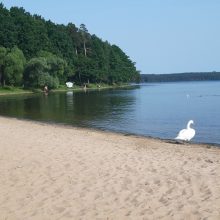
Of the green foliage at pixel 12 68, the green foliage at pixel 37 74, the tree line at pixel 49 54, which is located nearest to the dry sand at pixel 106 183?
the green foliage at pixel 12 68

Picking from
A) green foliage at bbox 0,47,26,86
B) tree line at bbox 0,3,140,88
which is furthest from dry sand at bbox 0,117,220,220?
tree line at bbox 0,3,140,88

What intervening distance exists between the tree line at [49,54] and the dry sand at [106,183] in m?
77.9

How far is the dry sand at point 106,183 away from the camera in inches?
403

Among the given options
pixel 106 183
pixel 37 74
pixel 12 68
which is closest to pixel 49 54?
A: pixel 37 74

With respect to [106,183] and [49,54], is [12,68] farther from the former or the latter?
[106,183]

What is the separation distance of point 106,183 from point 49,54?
10160cm

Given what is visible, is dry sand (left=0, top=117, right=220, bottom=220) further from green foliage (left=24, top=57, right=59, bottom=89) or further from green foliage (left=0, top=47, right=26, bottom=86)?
green foliage (left=24, top=57, right=59, bottom=89)

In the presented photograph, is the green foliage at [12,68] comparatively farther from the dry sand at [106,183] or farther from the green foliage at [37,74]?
the dry sand at [106,183]

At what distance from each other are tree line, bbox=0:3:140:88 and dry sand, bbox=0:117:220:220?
7789 centimetres

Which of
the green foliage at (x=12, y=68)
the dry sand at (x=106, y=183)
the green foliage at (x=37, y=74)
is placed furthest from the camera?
the green foliage at (x=37, y=74)

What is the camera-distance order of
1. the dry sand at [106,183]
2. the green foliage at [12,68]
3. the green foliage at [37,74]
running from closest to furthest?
the dry sand at [106,183]
the green foliage at [12,68]
the green foliage at [37,74]

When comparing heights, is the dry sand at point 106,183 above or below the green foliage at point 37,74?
below

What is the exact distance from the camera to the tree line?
94.9 meters

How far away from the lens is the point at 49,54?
112 meters
